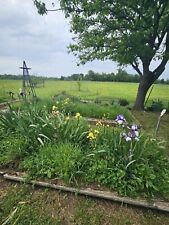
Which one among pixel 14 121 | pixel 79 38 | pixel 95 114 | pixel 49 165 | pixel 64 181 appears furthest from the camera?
pixel 79 38

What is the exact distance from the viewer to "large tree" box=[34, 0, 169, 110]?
9.47 metres

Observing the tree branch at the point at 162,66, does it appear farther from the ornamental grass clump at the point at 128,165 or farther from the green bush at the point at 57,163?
the green bush at the point at 57,163

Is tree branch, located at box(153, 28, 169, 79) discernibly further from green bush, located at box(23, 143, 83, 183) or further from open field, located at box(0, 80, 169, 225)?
open field, located at box(0, 80, 169, 225)

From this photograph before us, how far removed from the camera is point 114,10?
10.1 m

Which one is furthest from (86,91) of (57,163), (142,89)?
(57,163)

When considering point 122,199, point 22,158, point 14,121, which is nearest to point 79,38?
point 14,121

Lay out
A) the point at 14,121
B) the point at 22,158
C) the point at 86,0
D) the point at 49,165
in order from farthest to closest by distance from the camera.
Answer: the point at 86,0 → the point at 14,121 → the point at 22,158 → the point at 49,165

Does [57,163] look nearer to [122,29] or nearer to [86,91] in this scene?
[122,29]

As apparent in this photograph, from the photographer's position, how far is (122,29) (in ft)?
33.9

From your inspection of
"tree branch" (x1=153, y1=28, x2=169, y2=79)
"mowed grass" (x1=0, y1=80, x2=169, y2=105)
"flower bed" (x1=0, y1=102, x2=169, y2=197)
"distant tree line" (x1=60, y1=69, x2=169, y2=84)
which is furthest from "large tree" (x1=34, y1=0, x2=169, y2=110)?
"distant tree line" (x1=60, y1=69, x2=169, y2=84)

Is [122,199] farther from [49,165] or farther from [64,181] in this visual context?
[49,165]

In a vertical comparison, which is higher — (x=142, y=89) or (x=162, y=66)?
(x=162, y=66)

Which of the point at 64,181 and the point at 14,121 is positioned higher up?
the point at 14,121

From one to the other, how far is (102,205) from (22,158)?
53.3 inches
